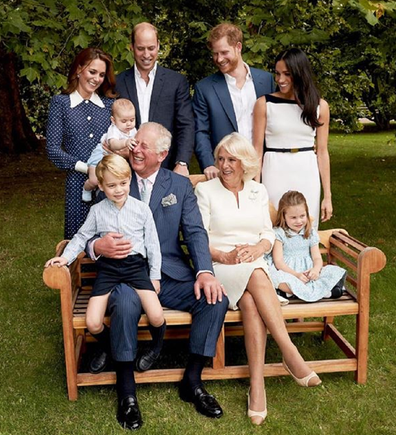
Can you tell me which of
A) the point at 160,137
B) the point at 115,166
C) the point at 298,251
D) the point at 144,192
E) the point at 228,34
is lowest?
the point at 298,251

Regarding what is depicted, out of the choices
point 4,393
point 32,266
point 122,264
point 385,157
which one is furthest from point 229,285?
point 385,157

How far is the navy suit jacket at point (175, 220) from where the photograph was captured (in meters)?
3.92

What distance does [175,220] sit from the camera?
13.0 feet

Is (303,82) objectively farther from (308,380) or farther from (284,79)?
(308,380)

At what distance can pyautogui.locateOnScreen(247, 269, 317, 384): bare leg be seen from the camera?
3.68 m

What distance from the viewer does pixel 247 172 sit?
13.2 feet

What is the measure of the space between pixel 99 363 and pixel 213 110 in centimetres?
193

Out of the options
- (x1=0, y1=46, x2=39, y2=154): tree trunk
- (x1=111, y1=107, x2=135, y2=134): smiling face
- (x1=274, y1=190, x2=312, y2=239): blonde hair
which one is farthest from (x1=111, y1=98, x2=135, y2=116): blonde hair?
(x1=0, y1=46, x2=39, y2=154): tree trunk

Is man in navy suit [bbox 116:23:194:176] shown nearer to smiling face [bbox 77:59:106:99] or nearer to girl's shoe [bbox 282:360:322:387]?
smiling face [bbox 77:59:106:99]

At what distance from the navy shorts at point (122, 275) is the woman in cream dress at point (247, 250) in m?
0.48

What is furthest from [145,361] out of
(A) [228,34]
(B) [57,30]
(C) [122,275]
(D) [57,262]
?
(B) [57,30]

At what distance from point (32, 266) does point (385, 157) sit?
1075 centimetres

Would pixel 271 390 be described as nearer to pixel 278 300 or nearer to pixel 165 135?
pixel 278 300

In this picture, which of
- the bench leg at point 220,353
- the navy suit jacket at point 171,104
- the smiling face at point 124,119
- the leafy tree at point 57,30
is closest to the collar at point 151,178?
the smiling face at point 124,119
